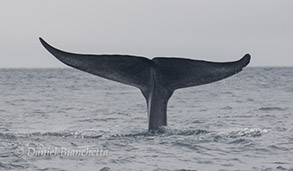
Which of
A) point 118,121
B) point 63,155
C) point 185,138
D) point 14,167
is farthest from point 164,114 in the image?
point 118,121

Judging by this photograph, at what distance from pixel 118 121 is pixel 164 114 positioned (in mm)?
4850

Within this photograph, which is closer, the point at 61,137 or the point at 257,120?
the point at 61,137

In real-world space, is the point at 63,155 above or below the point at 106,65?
below

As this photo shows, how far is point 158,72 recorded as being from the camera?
885 cm

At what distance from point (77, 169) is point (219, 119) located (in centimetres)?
730

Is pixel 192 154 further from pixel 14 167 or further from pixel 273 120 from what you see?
pixel 273 120

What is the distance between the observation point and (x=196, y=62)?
8.76 m

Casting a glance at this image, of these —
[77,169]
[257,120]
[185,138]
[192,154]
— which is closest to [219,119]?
[257,120]

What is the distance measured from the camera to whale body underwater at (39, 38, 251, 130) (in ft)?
27.8

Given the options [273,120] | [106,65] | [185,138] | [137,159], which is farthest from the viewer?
[273,120]

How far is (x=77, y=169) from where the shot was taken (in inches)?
275

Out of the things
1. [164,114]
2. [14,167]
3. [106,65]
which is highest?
[106,65]

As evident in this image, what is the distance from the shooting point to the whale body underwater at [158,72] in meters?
8.48

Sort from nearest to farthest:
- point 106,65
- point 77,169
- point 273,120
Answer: point 77,169, point 106,65, point 273,120
